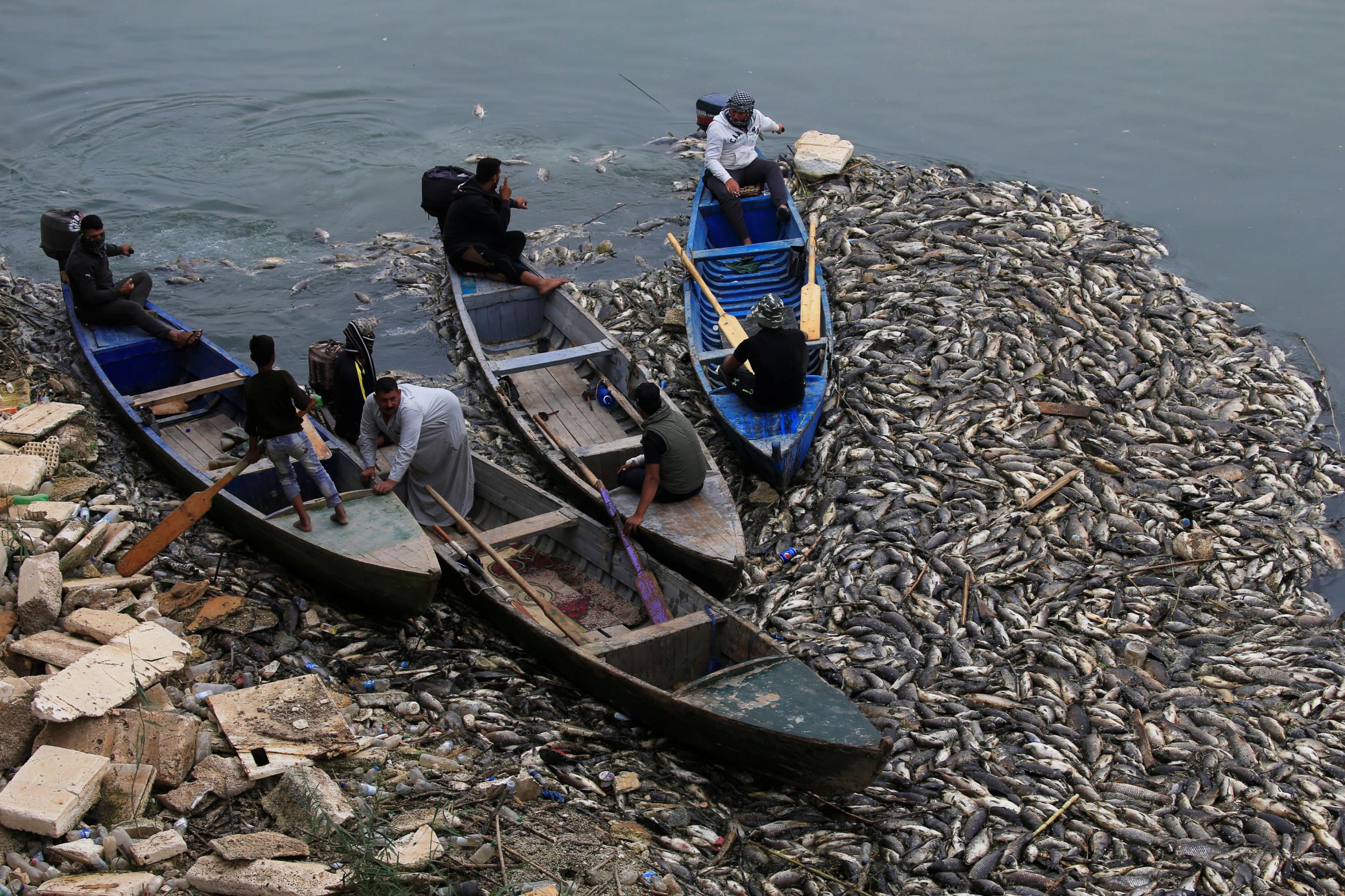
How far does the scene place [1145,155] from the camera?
21047mm

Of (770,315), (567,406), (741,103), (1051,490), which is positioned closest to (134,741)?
(567,406)

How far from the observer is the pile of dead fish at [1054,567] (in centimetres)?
746

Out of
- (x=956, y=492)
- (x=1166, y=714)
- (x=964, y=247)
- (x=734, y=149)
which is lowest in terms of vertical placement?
(x=1166, y=714)

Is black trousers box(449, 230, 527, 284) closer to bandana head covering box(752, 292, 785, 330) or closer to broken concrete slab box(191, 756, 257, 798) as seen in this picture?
bandana head covering box(752, 292, 785, 330)

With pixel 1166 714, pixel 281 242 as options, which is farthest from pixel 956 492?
pixel 281 242

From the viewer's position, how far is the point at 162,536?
349 inches

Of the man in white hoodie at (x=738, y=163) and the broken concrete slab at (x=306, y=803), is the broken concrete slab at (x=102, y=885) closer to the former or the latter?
the broken concrete slab at (x=306, y=803)

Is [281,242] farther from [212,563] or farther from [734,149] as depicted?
[212,563]

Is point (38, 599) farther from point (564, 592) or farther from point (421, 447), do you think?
point (564, 592)

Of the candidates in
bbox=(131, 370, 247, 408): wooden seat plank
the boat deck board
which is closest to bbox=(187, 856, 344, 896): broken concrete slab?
the boat deck board

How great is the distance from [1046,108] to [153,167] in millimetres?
18223

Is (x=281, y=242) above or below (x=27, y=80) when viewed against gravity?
below

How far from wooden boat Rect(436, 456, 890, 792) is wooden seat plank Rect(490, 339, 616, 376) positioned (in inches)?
80.6

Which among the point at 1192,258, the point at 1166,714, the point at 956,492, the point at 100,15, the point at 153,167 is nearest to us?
the point at 1166,714
